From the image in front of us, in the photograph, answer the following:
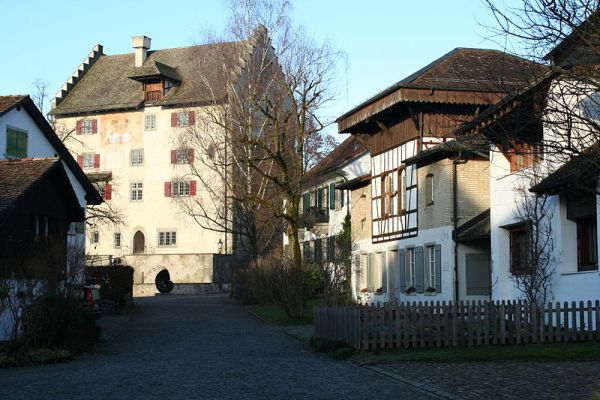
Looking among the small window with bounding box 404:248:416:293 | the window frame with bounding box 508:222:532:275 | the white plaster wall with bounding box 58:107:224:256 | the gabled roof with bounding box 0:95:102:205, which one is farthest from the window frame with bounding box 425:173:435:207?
the white plaster wall with bounding box 58:107:224:256

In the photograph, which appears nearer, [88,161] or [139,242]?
[139,242]

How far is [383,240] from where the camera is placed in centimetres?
4103

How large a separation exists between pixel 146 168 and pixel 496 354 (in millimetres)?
57937

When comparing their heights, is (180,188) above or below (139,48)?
below

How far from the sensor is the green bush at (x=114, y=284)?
1581 inches

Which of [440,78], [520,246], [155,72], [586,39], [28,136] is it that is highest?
[155,72]

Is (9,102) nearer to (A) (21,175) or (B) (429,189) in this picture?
(A) (21,175)

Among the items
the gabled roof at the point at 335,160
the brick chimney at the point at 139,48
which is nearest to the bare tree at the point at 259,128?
the gabled roof at the point at 335,160

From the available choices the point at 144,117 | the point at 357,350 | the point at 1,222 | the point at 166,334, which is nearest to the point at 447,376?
the point at 357,350

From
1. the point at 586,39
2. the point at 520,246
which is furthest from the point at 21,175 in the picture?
the point at 586,39

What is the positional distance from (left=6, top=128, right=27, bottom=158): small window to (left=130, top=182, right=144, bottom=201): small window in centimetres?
3730

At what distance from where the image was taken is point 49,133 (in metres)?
38.5

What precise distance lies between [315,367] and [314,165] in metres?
30.5

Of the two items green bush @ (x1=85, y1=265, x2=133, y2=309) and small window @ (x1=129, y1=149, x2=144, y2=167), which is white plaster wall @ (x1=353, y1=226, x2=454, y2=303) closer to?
green bush @ (x1=85, y1=265, x2=133, y2=309)
